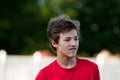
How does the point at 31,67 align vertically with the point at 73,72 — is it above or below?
below

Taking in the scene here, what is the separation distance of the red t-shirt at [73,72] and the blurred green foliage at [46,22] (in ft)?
40.7

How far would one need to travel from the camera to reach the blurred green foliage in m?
18.1

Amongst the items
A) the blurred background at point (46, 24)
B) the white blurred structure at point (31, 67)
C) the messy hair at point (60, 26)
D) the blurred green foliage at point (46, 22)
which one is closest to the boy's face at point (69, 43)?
the messy hair at point (60, 26)

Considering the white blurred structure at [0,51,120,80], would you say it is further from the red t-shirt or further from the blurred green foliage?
the blurred green foliage

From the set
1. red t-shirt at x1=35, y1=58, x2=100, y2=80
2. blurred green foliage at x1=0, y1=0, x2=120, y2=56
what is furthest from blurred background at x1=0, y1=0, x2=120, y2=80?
red t-shirt at x1=35, y1=58, x2=100, y2=80

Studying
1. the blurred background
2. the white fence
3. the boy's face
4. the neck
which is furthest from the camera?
the blurred background

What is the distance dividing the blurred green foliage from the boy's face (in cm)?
1242

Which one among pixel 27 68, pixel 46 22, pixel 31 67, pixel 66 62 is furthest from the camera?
pixel 46 22

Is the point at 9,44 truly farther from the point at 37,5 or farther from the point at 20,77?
the point at 20,77

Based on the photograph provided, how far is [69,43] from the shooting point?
527cm

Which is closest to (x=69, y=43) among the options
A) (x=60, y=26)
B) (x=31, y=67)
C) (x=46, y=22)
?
(x=60, y=26)

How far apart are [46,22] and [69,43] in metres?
13.1

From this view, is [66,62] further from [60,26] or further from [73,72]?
[60,26]

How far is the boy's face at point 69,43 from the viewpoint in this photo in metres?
5.25
